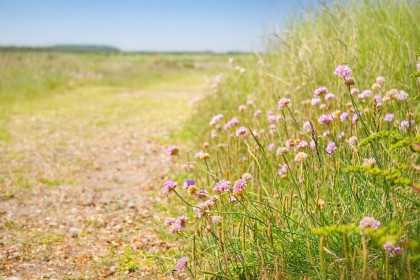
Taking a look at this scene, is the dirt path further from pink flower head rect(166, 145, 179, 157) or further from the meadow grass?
pink flower head rect(166, 145, 179, 157)

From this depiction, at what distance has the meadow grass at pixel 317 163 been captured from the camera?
179 cm

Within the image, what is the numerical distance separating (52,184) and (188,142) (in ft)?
7.27

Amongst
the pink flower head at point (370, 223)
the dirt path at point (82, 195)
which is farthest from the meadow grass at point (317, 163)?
the dirt path at point (82, 195)

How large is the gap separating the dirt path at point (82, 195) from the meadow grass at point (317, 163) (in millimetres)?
445

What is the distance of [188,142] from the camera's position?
20.4 feet

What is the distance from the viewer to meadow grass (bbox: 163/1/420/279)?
179 centimetres

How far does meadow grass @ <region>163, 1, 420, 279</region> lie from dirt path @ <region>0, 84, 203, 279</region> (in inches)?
17.5

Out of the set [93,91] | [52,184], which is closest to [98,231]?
[52,184]

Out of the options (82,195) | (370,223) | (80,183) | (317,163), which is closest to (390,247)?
(370,223)

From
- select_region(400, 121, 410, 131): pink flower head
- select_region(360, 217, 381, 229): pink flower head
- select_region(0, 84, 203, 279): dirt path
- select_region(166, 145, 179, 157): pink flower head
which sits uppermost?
select_region(400, 121, 410, 131): pink flower head

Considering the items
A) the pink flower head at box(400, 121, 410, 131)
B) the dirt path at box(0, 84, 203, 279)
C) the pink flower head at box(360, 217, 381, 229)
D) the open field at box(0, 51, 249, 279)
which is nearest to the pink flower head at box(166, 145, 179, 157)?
the open field at box(0, 51, 249, 279)

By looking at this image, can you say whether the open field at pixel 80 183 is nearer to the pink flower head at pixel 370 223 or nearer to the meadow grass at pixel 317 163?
the meadow grass at pixel 317 163

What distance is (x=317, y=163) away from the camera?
2725 millimetres

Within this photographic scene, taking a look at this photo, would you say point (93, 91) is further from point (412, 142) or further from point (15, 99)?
point (412, 142)
